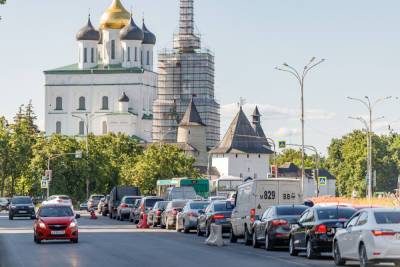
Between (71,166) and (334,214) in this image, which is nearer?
(334,214)

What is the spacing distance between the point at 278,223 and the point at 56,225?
8914mm

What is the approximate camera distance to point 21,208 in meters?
77.7

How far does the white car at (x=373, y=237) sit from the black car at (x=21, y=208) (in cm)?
5233

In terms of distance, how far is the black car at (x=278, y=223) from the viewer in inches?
1374

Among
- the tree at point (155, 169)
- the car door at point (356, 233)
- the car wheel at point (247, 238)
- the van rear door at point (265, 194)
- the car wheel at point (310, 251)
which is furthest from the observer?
the tree at point (155, 169)

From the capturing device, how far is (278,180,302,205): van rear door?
40.5 m

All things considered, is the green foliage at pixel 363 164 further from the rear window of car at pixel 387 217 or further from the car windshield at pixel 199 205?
the rear window of car at pixel 387 217

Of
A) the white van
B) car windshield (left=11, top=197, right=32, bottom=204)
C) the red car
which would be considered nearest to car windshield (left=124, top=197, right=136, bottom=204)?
car windshield (left=11, top=197, right=32, bottom=204)

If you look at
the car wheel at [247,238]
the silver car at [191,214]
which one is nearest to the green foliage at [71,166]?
the silver car at [191,214]

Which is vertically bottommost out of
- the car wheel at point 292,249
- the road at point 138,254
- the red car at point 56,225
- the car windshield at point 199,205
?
the road at point 138,254

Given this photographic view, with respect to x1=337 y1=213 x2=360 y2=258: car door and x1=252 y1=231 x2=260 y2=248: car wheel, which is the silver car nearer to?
x1=252 y1=231 x2=260 y2=248: car wheel

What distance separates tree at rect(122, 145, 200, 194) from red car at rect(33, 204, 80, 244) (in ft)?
301

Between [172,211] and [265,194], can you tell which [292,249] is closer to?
[265,194]

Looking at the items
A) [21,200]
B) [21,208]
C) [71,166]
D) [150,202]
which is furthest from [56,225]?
[71,166]
